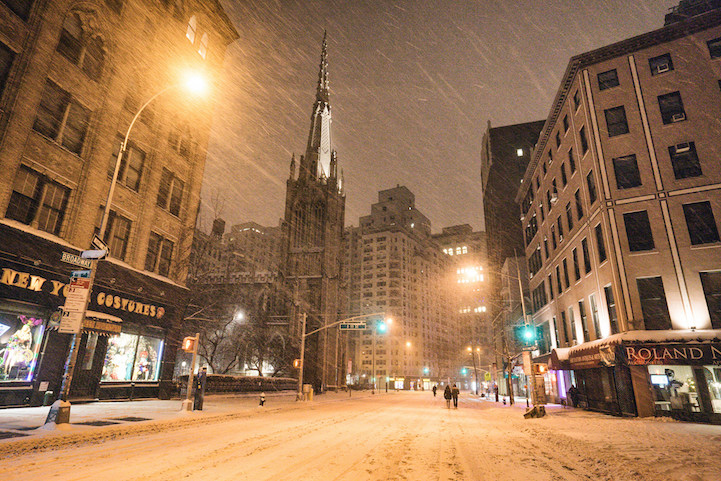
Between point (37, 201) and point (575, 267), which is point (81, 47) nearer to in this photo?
point (37, 201)

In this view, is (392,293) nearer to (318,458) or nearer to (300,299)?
(300,299)

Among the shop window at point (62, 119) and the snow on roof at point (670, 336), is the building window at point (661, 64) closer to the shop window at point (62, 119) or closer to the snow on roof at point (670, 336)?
the snow on roof at point (670, 336)

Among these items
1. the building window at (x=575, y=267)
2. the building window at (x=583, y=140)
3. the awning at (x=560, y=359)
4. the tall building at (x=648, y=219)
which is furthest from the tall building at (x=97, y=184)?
the building window at (x=575, y=267)

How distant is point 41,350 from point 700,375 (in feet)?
99.5

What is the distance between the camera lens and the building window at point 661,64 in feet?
78.3

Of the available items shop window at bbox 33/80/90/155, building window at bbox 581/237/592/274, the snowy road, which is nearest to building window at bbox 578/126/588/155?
building window at bbox 581/237/592/274

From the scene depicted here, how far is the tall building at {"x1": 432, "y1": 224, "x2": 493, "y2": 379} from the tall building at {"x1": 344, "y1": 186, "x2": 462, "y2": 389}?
593cm

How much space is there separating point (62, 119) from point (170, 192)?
7.75 metres

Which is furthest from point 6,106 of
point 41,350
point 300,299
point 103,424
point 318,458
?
point 300,299

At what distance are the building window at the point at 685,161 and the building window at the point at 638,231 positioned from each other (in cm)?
294

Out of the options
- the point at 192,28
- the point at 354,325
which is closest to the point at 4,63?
the point at 192,28

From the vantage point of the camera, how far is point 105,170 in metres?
19.7

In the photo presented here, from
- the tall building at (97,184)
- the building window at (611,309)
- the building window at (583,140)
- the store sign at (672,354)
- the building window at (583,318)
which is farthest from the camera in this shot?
the building window at (583,318)

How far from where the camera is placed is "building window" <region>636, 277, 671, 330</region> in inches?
814
